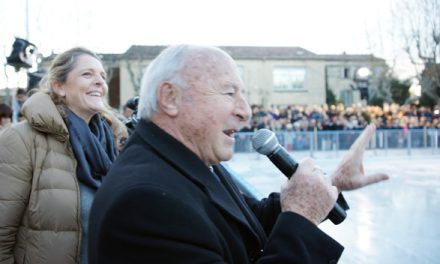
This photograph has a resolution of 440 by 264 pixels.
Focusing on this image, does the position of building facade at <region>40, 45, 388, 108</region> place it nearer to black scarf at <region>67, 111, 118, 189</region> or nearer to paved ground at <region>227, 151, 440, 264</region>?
paved ground at <region>227, 151, 440, 264</region>

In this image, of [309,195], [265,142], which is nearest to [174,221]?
[309,195]

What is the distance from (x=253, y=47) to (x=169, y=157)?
42869 millimetres

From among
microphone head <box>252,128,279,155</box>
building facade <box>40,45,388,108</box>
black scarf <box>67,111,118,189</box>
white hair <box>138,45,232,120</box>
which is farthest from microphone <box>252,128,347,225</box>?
building facade <box>40,45,388,108</box>

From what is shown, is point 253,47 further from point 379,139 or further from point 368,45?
point 379,139

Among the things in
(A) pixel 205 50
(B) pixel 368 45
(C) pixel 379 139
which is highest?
(B) pixel 368 45

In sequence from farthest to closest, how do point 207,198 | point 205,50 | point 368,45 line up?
point 368,45
point 205,50
point 207,198

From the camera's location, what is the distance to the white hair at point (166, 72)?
4.77ft

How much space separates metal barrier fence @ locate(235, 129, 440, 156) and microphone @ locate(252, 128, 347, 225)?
1179cm

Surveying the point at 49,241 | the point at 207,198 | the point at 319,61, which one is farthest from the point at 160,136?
the point at 319,61

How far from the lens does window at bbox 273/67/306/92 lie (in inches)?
1531

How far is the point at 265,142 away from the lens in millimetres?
1692

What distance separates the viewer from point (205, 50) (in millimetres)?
1487

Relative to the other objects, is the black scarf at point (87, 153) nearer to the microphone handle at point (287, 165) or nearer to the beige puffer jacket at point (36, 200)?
the beige puffer jacket at point (36, 200)

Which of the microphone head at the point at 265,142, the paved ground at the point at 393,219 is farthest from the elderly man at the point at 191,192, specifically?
the paved ground at the point at 393,219
